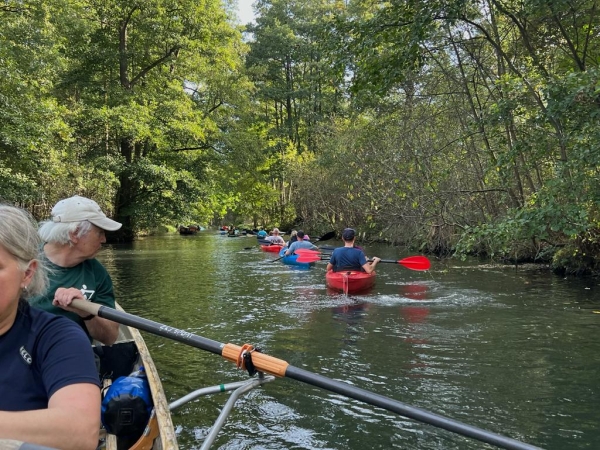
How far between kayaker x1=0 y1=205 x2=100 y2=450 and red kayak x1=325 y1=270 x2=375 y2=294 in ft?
27.6

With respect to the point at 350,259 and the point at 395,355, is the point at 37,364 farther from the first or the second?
the point at 350,259

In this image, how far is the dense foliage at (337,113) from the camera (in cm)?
902

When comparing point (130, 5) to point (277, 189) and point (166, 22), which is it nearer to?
point (166, 22)

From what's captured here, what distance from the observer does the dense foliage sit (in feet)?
29.6

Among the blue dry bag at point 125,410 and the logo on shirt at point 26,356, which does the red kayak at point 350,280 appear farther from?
the logo on shirt at point 26,356

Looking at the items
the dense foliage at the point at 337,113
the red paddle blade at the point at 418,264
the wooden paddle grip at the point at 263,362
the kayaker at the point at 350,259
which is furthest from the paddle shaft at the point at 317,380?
the red paddle blade at the point at 418,264

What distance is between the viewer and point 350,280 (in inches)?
393

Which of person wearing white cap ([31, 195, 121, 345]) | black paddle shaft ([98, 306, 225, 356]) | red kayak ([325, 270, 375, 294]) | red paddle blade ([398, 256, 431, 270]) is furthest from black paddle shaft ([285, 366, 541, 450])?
red paddle blade ([398, 256, 431, 270])

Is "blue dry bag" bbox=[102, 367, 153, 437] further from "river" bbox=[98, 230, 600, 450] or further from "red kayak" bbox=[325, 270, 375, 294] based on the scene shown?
"red kayak" bbox=[325, 270, 375, 294]

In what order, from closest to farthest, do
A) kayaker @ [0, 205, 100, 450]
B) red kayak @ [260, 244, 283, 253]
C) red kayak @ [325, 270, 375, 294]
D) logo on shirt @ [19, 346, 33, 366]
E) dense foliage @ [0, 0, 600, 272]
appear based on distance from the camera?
kayaker @ [0, 205, 100, 450] → logo on shirt @ [19, 346, 33, 366] → dense foliage @ [0, 0, 600, 272] → red kayak @ [325, 270, 375, 294] → red kayak @ [260, 244, 283, 253]

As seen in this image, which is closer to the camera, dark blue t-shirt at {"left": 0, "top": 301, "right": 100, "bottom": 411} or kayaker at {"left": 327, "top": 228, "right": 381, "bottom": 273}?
dark blue t-shirt at {"left": 0, "top": 301, "right": 100, "bottom": 411}

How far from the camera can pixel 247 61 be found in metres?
37.5

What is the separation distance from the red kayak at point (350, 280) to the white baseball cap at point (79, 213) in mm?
7208

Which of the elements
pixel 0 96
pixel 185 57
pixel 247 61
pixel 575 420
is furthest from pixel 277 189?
pixel 575 420
